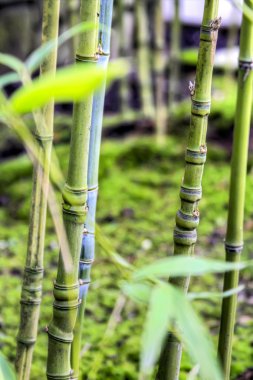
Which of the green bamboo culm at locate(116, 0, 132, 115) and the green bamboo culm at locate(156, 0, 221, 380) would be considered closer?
the green bamboo culm at locate(156, 0, 221, 380)

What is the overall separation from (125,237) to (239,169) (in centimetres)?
142

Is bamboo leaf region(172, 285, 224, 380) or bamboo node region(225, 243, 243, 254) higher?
bamboo leaf region(172, 285, 224, 380)

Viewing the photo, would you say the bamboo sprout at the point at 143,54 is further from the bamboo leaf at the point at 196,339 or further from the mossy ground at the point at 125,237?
the bamboo leaf at the point at 196,339

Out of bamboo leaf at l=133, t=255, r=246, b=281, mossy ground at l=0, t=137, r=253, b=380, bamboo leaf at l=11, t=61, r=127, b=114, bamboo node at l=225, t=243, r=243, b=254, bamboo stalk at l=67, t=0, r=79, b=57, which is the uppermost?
bamboo leaf at l=11, t=61, r=127, b=114

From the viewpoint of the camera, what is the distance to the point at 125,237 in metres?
2.32

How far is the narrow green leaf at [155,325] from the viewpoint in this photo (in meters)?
0.45

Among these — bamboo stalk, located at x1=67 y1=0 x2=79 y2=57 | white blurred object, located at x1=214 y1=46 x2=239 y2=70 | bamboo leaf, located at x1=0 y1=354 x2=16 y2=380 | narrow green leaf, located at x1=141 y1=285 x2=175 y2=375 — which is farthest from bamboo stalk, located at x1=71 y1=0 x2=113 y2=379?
white blurred object, located at x1=214 y1=46 x2=239 y2=70

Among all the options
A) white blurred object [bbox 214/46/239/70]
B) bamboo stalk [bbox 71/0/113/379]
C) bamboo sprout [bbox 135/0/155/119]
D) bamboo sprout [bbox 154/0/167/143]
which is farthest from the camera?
white blurred object [bbox 214/46/239/70]

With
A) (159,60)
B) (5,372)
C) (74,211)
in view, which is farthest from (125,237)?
(5,372)

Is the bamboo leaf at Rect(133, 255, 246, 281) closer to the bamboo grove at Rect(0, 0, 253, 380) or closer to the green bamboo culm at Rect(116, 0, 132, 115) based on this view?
the bamboo grove at Rect(0, 0, 253, 380)

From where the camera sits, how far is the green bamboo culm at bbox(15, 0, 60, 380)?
3.00 ft

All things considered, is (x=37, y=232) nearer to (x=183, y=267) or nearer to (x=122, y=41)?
(x=183, y=267)

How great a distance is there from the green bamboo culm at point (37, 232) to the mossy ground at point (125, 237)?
38cm

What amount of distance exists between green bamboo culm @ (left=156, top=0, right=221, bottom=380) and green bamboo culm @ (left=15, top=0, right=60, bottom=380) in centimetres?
20
